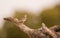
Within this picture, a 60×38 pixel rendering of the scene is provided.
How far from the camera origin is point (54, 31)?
812mm

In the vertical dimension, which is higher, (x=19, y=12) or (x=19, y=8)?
(x=19, y=8)

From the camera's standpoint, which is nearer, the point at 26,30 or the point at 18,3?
the point at 26,30

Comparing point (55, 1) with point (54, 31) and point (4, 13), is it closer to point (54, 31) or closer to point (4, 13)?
point (4, 13)

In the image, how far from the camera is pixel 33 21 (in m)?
1.36

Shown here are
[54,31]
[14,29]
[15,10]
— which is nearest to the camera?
[54,31]

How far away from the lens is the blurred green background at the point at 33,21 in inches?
50.0

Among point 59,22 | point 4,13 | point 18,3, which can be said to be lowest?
point 59,22

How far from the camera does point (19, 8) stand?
1485mm

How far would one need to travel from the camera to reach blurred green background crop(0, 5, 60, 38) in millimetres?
1271

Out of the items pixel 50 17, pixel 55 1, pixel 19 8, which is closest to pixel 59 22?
pixel 50 17

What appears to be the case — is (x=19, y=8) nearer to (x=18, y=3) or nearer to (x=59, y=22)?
(x=18, y=3)

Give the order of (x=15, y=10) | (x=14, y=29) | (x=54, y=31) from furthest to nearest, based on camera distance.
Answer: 1. (x=15, y=10)
2. (x=14, y=29)
3. (x=54, y=31)

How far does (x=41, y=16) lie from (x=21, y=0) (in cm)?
28

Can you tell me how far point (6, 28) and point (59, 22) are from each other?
0.42 m
